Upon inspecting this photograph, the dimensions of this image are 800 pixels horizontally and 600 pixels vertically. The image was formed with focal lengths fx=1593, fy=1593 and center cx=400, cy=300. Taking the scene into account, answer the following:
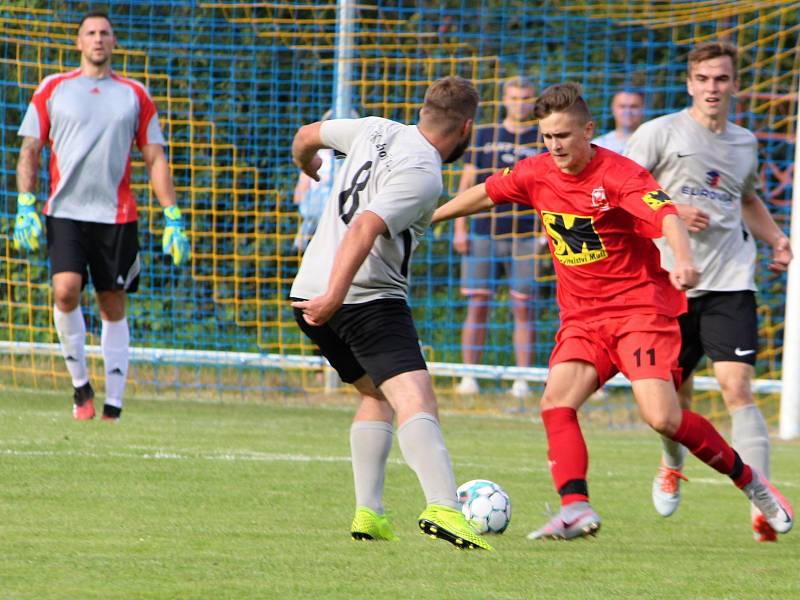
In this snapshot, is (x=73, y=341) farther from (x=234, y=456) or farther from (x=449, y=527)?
(x=449, y=527)

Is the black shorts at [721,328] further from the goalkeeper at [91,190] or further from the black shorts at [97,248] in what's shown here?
the black shorts at [97,248]

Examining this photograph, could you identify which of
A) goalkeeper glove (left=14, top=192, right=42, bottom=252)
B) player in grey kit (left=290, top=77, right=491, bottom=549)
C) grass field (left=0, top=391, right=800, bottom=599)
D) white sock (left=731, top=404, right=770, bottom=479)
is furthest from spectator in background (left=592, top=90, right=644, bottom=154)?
player in grey kit (left=290, top=77, right=491, bottom=549)

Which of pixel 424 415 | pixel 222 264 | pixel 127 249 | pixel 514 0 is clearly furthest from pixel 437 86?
pixel 514 0

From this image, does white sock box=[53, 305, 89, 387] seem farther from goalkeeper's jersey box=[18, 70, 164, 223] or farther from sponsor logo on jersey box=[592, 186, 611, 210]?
sponsor logo on jersey box=[592, 186, 611, 210]

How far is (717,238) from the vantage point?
269 inches

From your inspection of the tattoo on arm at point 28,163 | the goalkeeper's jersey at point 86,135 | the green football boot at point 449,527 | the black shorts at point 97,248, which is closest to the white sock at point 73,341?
the black shorts at point 97,248

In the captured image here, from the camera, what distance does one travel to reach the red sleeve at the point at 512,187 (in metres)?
6.08

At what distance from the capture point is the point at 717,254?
6797 millimetres

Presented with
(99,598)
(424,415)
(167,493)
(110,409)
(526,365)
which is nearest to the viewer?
(99,598)

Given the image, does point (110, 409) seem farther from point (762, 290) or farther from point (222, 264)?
point (762, 290)

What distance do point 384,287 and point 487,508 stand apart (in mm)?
1013

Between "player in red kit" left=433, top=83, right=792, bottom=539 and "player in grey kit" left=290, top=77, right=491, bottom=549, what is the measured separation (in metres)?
0.61

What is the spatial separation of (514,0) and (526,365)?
4.79 meters

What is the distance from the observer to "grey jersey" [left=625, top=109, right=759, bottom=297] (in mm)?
6777
